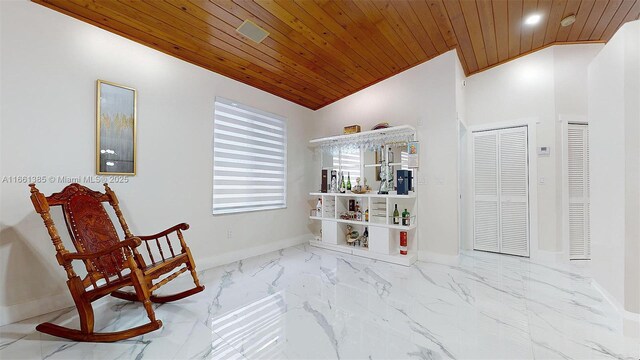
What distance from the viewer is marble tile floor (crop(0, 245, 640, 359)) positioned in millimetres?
1652

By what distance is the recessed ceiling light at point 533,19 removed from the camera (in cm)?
286

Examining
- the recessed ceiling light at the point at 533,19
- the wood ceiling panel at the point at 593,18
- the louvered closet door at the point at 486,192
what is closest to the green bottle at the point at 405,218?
the louvered closet door at the point at 486,192

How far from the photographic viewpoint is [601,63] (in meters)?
2.36

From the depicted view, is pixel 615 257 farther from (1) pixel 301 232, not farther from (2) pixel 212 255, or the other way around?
(2) pixel 212 255

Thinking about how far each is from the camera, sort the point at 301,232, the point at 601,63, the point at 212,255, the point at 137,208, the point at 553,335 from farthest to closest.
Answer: the point at 301,232
the point at 212,255
the point at 137,208
the point at 601,63
the point at 553,335

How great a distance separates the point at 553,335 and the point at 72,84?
14.1 feet

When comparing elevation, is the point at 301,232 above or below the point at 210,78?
below

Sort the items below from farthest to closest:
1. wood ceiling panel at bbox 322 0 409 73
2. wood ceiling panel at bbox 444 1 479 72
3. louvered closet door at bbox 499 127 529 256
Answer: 1. louvered closet door at bbox 499 127 529 256
2. wood ceiling panel at bbox 444 1 479 72
3. wood ceiling panel at bbox 322 0 409 73

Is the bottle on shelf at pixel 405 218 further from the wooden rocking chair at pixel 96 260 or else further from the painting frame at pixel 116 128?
the painting frame at pixel 116 128

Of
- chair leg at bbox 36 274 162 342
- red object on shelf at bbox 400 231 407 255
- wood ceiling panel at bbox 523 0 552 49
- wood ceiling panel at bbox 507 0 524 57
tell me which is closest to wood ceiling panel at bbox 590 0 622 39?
wood ceiling panel at bbox 523 0 552 49

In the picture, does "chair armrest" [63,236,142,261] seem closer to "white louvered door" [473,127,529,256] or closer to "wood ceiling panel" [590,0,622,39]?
"white louvered door" [473,127,529,256]

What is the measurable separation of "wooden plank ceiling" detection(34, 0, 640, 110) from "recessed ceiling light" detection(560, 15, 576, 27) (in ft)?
0.16

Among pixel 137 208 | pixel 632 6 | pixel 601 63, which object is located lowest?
pixel 137 208

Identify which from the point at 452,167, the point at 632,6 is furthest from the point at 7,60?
the point at 632,6
